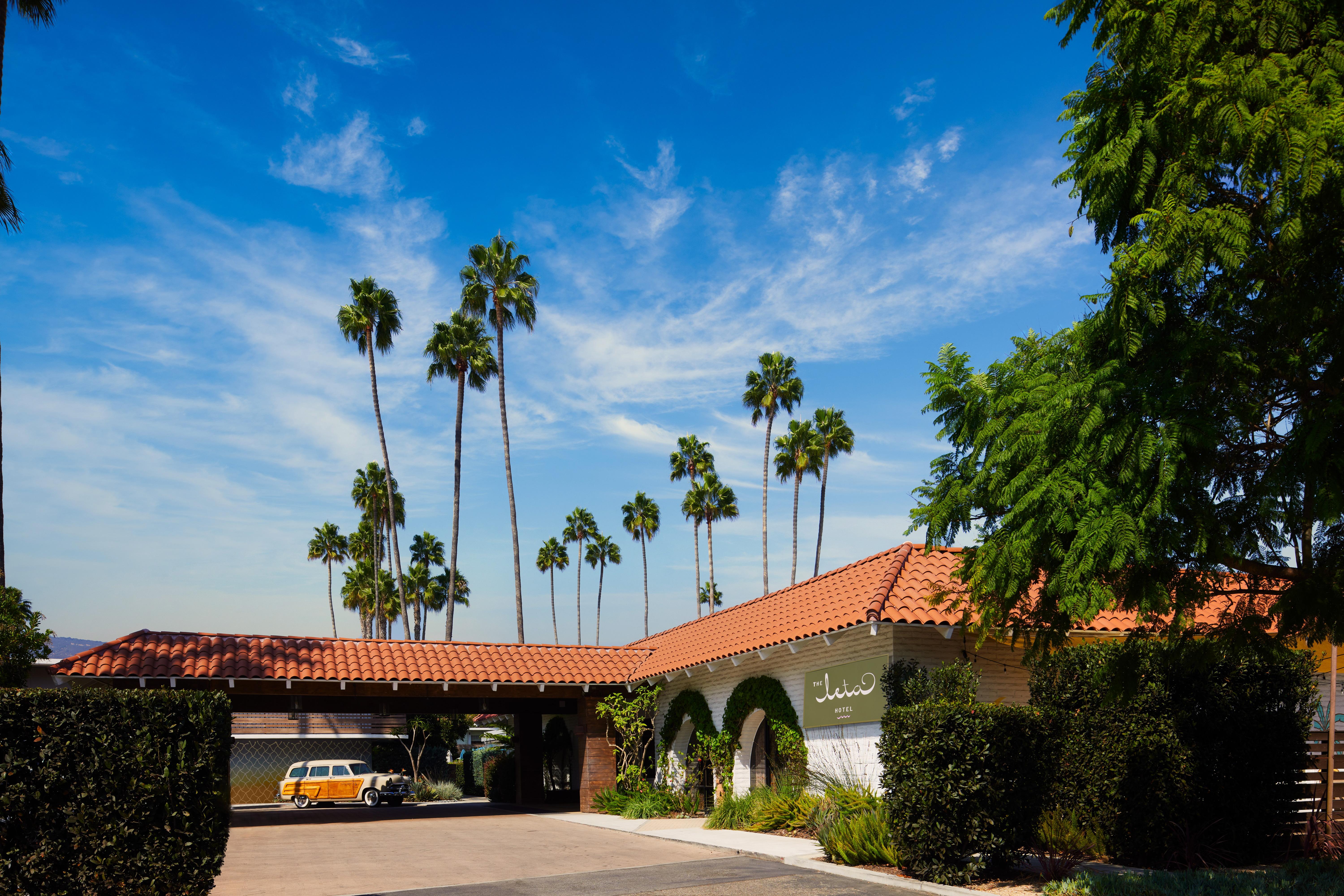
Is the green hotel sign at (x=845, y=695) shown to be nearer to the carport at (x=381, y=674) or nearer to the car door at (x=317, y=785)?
the carport at (x=381, y=674)

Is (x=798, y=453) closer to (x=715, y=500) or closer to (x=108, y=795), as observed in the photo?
(x=715, y=500)

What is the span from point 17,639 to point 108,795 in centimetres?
967

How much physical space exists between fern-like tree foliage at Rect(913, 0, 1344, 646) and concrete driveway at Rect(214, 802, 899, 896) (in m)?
5.04

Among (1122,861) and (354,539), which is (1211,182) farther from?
(354,539)

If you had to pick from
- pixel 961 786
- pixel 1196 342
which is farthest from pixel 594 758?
pixel 1196 342

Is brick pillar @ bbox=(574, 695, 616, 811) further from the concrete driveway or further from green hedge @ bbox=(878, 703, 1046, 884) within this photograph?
green hedge @ bbox=(878, 703, 1046, 884)

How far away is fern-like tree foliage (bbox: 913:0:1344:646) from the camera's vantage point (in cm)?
646

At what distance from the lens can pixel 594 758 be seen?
2570 cm

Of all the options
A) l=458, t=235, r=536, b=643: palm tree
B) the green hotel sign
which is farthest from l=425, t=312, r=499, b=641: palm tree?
the green hotel sign

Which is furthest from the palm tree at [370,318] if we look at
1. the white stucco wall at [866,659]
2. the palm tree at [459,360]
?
the white stucco wall at [866,659]

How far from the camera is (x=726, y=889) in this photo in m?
10.9

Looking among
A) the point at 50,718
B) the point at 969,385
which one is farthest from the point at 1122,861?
the point at 50,718

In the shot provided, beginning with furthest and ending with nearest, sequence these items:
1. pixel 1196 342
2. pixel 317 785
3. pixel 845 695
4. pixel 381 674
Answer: pixel 317 785
pixel 381 674
pixel 845 695
pixel 1196 342

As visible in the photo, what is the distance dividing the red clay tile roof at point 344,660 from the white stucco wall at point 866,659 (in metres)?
8.40
